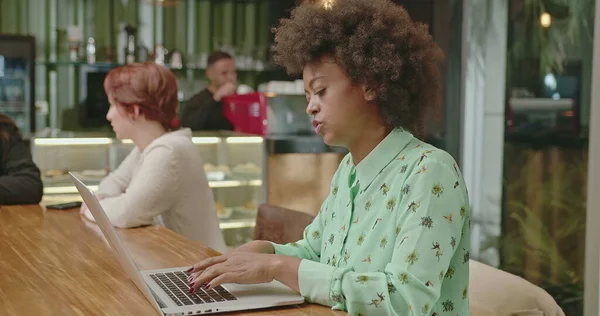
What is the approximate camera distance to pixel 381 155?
63.9 inches

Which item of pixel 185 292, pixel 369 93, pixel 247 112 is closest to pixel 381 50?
pixel 369 93

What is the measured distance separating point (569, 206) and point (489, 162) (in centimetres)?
73

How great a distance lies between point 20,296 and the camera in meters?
1.68

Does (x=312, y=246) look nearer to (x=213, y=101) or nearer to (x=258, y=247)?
(x=258, y=247)

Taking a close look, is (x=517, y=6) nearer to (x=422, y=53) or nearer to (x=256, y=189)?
(x=256, y=189)

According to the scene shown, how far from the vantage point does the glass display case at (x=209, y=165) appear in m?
4.34

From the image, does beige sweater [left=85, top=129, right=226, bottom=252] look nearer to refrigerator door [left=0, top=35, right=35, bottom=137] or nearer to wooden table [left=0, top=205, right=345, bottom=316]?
wooden table [left=0, top=205, right=345, bottom=316]

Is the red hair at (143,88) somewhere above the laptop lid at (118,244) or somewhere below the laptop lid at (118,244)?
above

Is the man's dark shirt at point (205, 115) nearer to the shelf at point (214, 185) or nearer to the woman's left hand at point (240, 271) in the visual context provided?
the shelf at point (214, 185)

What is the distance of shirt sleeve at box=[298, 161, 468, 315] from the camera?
140 cm

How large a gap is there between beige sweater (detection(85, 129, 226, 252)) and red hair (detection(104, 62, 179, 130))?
0.14 m

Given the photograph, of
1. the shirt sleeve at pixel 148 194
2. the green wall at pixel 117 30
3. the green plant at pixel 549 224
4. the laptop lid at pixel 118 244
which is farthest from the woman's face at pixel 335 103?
the green wall at pixel 117 30

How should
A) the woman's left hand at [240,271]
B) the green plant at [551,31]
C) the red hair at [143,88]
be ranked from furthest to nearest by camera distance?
the green plant at [551,31], the red hair at [143,88], the woman's left hand at [240,271]

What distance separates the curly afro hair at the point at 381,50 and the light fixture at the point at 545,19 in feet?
8.79
